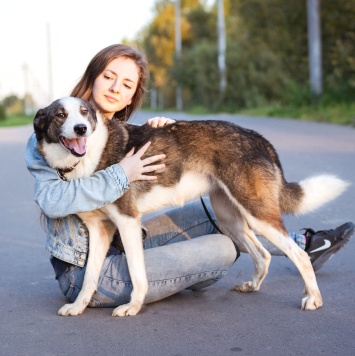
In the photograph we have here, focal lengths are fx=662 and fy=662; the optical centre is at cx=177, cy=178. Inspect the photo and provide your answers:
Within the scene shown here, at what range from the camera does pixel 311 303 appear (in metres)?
3.76

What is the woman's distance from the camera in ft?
12.4

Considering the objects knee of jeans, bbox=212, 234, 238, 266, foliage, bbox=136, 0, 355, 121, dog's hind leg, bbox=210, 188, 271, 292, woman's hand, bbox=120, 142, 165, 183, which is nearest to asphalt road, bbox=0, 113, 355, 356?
dog's hind leg, bbox=210, 188, 271, 292

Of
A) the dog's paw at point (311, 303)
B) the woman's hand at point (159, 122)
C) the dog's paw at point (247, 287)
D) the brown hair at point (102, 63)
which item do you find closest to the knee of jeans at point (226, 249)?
the dog's paw at point (247, 287)

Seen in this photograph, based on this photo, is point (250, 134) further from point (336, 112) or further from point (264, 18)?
point (264, 18)

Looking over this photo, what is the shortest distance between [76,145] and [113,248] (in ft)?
2.85

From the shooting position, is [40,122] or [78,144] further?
[40,122]

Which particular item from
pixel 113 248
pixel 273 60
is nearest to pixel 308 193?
pixel 113 248

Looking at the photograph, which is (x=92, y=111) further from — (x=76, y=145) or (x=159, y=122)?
(x=159, y=122)

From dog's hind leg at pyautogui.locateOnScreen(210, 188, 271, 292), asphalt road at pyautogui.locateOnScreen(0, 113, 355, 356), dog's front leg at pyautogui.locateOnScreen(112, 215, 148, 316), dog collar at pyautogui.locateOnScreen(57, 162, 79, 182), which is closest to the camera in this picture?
asphalt road at pyautogui.locateOnScreen(0, 113, 355, 356)

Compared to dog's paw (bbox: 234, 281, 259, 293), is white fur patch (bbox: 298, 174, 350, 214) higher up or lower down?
higher up

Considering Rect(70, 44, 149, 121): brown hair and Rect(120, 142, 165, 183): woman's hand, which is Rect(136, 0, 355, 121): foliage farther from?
Rect(120, 142, 165, 183): woman's hand

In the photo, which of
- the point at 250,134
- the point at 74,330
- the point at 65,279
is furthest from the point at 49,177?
the point at 250,134

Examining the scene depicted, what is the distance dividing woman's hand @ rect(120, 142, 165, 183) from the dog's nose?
1.05ft

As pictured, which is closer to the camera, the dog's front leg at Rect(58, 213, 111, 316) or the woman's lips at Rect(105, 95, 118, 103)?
the dog's front leg at Rect(58, 213, 111, 316)
